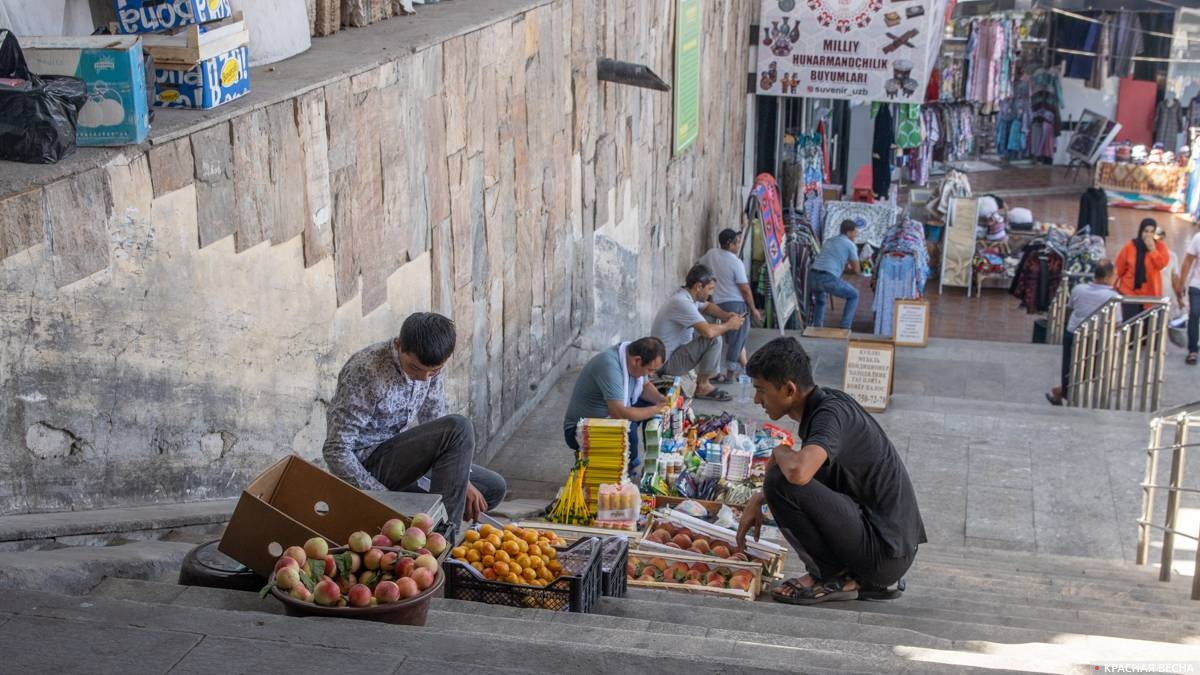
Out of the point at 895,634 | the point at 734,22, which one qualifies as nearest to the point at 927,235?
the point at 734,22

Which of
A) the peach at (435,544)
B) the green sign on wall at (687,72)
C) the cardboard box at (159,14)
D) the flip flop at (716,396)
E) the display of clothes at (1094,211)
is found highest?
the cardboard box at (159,14)

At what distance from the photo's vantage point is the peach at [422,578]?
12.0ft

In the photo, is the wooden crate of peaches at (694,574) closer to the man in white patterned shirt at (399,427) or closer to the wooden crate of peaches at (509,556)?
the wooden crate of peaches at (509,556)

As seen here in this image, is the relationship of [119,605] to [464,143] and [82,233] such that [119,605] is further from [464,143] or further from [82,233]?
[464,143]

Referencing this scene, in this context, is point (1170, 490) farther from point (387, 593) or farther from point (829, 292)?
point (829, 292)

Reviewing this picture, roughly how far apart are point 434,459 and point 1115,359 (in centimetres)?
689

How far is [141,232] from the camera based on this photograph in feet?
15.2

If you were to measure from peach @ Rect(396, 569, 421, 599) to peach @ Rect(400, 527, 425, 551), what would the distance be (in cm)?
28

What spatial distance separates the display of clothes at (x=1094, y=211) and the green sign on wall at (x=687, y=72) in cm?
571

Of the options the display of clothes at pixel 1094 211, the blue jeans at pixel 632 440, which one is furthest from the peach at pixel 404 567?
the display of clothes at pixel 1094 211

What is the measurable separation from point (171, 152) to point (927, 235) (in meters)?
13.0

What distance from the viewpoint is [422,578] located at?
3.67m

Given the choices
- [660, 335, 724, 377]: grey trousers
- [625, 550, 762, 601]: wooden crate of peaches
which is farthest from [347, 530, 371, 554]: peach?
[660, 335, 724, 377]: grey trousers

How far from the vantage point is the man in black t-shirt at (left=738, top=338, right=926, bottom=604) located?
4.69 meters
